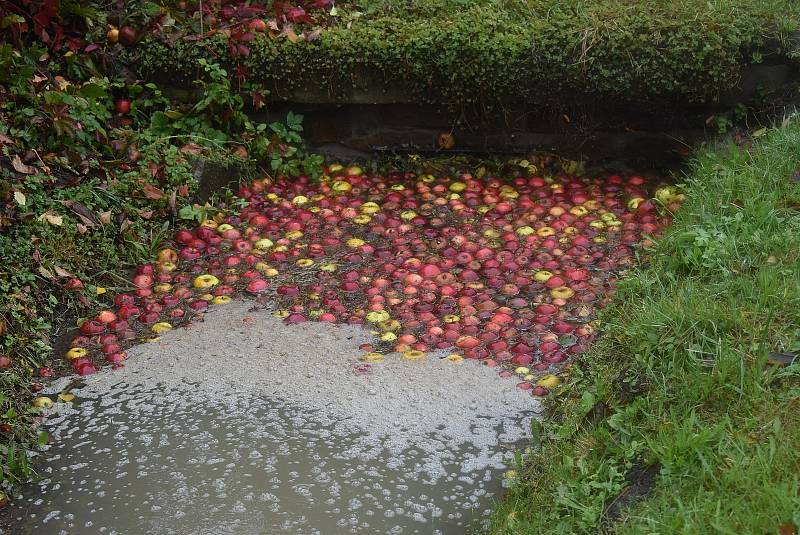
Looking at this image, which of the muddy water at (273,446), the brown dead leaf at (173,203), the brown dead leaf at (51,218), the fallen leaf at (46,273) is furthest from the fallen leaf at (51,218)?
the muddy water at (273,446)

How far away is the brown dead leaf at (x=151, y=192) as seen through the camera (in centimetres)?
409

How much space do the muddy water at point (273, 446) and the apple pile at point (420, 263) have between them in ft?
0.64

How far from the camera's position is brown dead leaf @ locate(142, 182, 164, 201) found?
4.09 meters

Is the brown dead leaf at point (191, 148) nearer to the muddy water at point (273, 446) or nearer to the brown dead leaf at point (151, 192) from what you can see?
the brown dead leaf at point (151, 192)

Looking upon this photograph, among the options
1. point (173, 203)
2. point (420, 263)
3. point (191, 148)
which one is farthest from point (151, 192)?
point (420, 263)

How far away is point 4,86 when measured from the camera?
405 centimetres

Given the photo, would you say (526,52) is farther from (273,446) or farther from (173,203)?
(273,446)

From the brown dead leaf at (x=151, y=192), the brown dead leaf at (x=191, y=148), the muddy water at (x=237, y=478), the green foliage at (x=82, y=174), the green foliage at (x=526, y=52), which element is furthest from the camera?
the brown dead leaf at (x=191, y=148)

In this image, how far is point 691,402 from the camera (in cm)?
239

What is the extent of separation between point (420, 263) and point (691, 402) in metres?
1.72

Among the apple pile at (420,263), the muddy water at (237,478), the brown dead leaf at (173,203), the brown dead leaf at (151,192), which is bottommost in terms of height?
the muddy water at (237,478)

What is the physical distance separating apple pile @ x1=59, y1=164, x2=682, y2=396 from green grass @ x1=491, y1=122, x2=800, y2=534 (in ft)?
1.24

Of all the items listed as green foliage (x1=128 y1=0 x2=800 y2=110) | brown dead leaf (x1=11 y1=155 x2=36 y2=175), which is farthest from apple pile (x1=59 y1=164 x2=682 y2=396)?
brown dead leaf (x1=11 y1=155 x2=36 y2=175)

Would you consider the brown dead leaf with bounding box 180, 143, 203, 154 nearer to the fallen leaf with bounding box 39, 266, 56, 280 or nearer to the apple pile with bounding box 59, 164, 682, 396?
the apple pile with bounding box 59, 164, 682, 396
